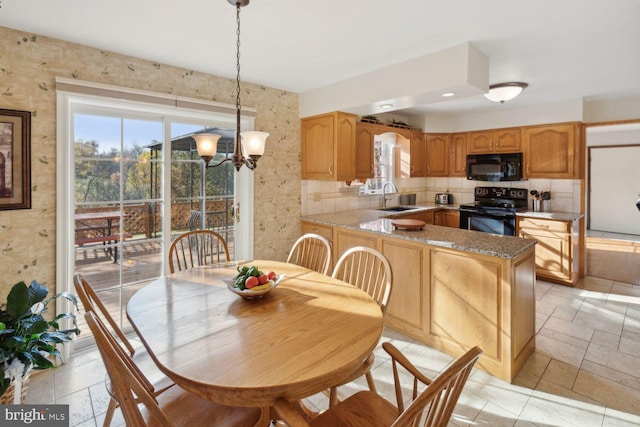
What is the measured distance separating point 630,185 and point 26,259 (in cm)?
963

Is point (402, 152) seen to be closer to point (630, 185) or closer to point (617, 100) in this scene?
point (617, 100)

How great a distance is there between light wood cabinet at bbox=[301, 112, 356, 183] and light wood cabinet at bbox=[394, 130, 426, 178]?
1.67 meters

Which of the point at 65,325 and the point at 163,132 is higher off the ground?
the point at 163,132

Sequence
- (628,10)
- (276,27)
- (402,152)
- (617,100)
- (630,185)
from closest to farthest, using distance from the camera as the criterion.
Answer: (628,10) → (276,27) → (617,100) → (402,152) → (630,185)

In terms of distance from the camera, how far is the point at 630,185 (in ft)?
22.2

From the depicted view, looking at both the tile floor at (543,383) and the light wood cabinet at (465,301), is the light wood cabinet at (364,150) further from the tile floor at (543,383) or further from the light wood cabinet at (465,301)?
the tile floor at (543,383)

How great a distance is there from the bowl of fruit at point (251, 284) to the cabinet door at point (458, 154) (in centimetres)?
439

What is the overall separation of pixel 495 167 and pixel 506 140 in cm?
41

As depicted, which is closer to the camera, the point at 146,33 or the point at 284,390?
the point at 284,390

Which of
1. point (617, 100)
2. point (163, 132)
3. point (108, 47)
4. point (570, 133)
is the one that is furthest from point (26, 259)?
point (617, 100)

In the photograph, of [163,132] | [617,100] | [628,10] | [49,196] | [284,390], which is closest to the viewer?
[284,390]

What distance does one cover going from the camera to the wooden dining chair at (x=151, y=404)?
1009mm

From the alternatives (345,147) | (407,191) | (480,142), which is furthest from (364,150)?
(480,142)

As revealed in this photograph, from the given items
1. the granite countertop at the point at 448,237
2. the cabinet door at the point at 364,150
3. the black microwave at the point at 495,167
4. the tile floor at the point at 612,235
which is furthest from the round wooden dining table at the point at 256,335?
the tile floor at the point at 612,235
